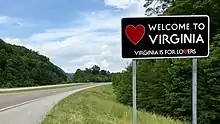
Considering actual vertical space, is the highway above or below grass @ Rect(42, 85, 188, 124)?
below

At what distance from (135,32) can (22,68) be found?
268ft

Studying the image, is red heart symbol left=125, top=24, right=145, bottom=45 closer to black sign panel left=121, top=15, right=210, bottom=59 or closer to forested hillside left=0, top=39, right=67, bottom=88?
black sign panel left=121, top=15, right=210, bottom=59

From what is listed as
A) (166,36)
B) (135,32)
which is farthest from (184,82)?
(135,32)

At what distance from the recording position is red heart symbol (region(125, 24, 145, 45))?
22.4 feet

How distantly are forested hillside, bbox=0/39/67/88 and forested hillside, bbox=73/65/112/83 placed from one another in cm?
2691

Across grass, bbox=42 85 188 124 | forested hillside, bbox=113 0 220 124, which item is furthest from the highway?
forested hillside, bbox=113 0 220 124

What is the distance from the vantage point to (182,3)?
3033 cm

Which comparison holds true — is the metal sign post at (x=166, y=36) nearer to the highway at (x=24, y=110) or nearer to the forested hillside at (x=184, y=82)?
the highway at (x=24, y=110)

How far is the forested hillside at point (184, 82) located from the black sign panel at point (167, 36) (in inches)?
638

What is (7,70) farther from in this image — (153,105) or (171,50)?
(171,50)

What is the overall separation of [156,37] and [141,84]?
27139 millimetres

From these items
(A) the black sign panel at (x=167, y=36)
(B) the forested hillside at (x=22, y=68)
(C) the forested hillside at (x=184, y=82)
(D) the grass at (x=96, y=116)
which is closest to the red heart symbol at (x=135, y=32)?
(A) the black sign panel at (x=167, y=36)

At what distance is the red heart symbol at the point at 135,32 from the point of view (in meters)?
6.83

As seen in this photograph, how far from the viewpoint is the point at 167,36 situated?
6945 millimetres
